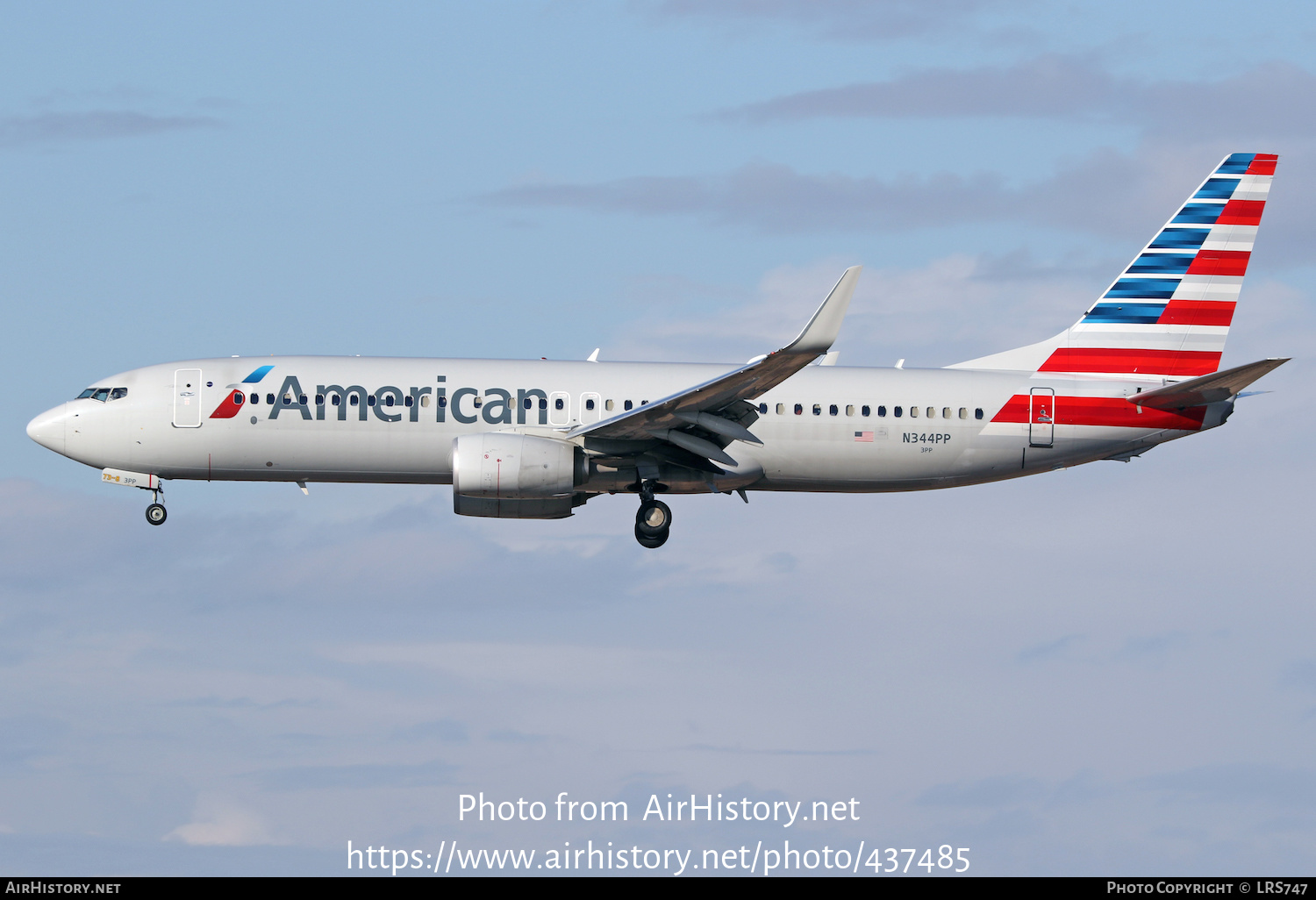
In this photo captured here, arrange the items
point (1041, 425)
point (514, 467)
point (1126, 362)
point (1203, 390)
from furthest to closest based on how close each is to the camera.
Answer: point (1126, 362) → point (1041, 425) → point (1203, 390) → point (514, 467)

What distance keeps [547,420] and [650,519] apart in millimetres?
3281

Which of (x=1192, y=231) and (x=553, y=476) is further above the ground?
(x=1192, y=231)

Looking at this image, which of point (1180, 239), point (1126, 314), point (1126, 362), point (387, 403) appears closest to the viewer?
point (387, 403)

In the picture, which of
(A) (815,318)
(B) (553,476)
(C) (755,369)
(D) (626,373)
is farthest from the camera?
(D) (626,373)

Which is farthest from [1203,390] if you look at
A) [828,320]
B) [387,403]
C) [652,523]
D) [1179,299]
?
[387,403]

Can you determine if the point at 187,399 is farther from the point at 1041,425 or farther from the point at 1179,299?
the point at 1179,299

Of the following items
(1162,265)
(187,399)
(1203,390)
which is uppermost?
(1162,265)

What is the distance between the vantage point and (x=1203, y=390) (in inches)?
1432

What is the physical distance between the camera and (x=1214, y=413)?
37.1 metres

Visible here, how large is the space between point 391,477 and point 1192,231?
21071 millimetres

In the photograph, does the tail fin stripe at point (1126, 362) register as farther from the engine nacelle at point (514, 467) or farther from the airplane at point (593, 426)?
the engine nacelle at point (514, 467)

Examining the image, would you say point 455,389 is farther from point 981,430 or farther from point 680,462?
point 981,430

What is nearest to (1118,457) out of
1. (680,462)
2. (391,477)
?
(680,462)

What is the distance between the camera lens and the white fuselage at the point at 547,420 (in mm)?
36000
